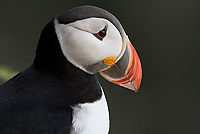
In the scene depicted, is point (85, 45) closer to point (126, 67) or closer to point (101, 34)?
point (101, 34)

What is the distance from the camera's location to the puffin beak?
143 centimetres

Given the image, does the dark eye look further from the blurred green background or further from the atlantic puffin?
the blurred green background

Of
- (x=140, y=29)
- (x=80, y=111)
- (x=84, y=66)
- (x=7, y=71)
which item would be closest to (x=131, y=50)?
(x=84, y=66)

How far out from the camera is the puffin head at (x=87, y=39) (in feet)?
4.39

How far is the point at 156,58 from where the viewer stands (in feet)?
13.0

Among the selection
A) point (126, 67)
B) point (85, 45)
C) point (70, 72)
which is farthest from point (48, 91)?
point (126, 67)

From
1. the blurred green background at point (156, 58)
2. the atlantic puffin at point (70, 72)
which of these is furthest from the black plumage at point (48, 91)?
the blurred green background at point (156, 58)

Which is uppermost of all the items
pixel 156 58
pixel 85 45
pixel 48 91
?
pixel 85 45

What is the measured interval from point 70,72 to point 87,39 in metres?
0.17

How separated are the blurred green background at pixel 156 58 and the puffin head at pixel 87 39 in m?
2.52

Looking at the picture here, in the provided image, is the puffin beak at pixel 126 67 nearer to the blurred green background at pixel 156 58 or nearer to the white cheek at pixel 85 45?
the white cheek at pixel 85 45

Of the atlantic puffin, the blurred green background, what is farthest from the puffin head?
the blurred green background

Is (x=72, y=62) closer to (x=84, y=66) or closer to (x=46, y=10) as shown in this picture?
(x=84, y=66)

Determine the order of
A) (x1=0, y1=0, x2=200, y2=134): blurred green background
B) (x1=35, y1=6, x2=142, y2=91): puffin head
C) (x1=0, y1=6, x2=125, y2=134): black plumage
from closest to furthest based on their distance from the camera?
1. (x1=0, y1=6, x2=125, y2=134): black plumage
2. (x1=35, y1=6, x2=142, y2=91): puffin head
3. (x1=0, y1=0, x2=200, y2=134): blurred green background
